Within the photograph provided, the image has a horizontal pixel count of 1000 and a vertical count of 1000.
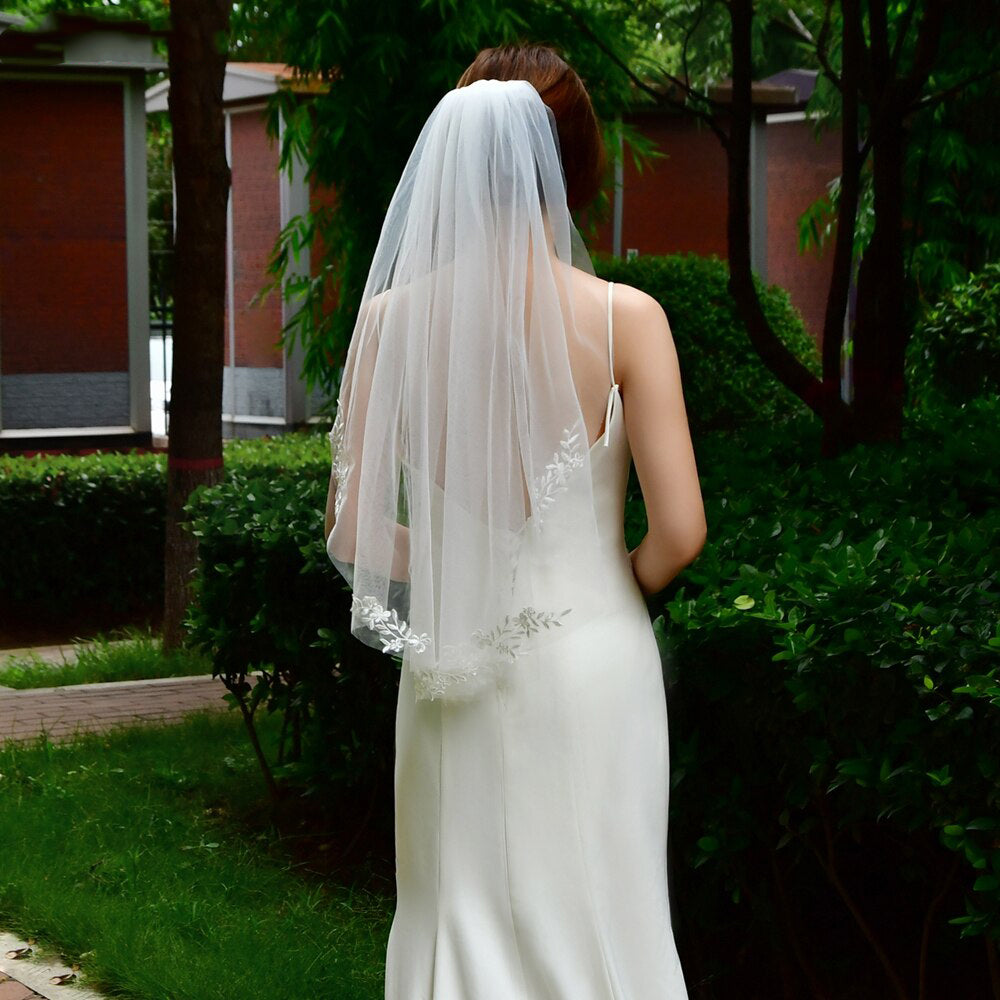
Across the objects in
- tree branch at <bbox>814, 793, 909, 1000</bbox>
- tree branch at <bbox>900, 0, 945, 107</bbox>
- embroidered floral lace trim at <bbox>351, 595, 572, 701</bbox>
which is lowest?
tree branch at <bbox>814, 793, 909, 1000</bbox>

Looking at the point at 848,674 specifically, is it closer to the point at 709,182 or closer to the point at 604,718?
Answer: the point at 604,718

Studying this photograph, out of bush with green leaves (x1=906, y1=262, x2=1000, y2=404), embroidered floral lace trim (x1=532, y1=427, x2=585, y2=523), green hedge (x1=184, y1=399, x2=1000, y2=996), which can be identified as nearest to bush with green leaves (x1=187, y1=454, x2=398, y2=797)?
green hedge (x1=184, y1=399, x2=1000, y2=996)

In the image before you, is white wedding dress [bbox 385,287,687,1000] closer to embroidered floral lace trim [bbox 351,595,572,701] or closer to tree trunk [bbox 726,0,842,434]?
embroidered floral lace trim [bbox 351,595,572,701]

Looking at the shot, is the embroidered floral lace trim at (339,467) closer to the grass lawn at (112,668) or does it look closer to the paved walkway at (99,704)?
the paved walkway at (99,704)

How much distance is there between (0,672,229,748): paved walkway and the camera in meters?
7.41

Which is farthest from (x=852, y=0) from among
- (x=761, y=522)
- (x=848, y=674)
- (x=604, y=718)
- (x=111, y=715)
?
(x=111, y=715)

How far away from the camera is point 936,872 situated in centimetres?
336

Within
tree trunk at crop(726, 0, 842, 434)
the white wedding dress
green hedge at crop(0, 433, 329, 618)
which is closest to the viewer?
the white wedding dress

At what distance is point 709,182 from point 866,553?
1883 centimetres

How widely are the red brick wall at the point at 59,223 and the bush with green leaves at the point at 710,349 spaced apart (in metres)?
5.77

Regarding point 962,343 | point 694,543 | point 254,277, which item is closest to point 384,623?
point 694,543

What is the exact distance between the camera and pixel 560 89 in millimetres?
2826

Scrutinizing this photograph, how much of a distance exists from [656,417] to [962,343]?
685 centimetres

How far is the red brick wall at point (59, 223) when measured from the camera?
15297 millimetres
